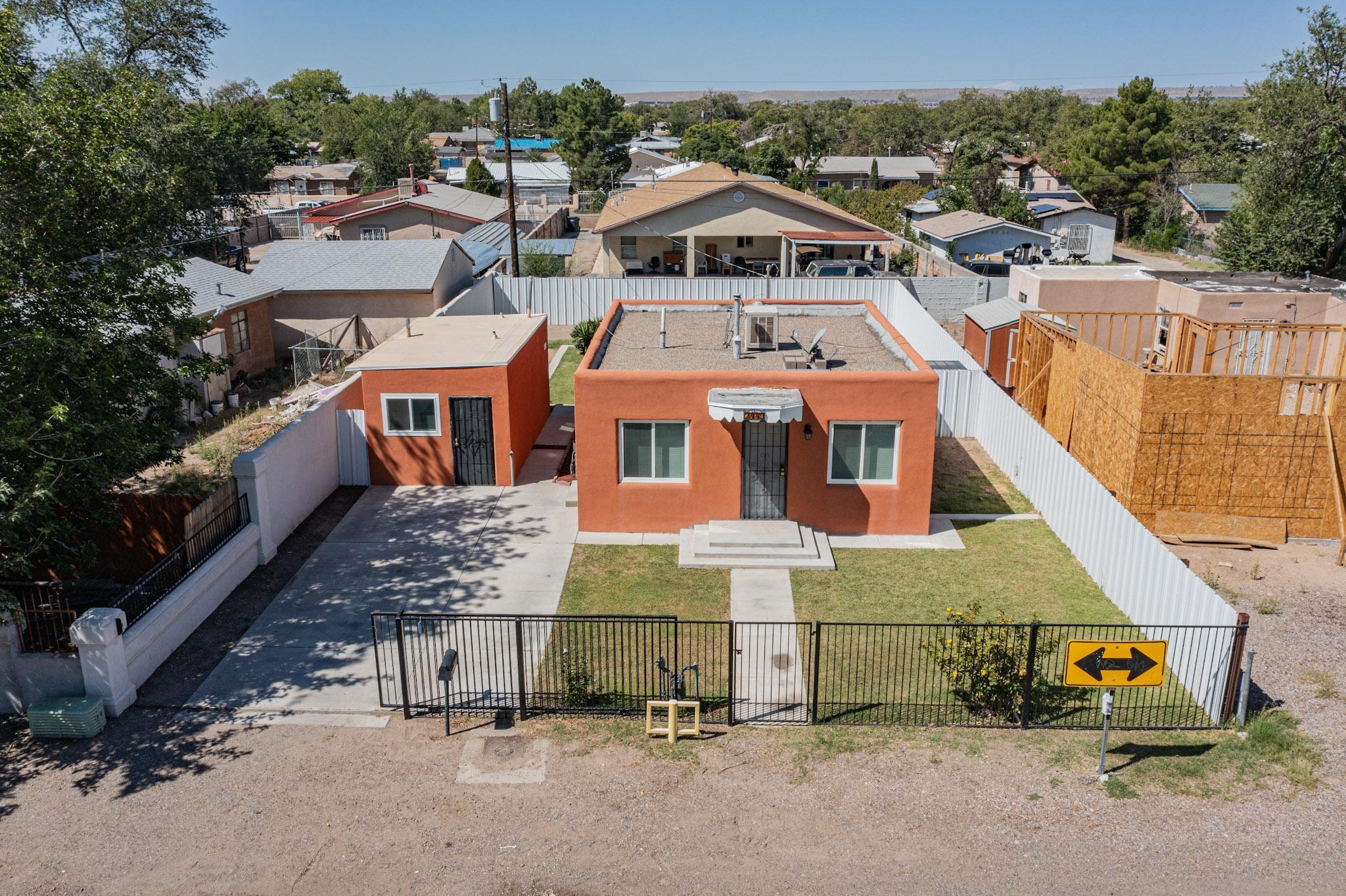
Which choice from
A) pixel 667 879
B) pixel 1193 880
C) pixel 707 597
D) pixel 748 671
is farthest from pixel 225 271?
pixel 1193 880

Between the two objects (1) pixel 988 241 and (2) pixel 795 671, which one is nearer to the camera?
(2) pixel 795 671

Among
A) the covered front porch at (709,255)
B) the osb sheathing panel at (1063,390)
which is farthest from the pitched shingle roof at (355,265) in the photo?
the osb sheathing panel at (1063,390)

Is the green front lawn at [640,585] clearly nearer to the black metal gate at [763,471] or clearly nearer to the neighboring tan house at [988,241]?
the black metal gate at [763,471]

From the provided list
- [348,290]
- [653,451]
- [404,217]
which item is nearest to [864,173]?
[404,217]

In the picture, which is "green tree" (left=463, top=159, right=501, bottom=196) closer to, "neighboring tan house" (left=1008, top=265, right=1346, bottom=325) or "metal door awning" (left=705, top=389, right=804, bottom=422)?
"neighboring tan house" (left=1008, top=265, right=1346, bottom=325)

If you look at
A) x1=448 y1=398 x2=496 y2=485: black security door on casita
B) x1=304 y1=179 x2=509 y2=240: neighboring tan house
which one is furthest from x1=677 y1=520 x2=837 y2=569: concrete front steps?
x1=304 y1=179 x2=509 y2=240: neighboring tan house

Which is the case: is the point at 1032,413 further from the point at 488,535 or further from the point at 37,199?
the point at 37,199

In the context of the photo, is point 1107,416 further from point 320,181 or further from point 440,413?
point 320,181
